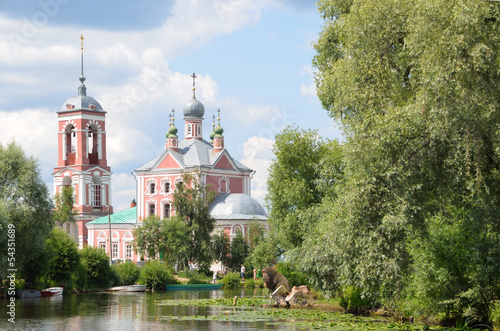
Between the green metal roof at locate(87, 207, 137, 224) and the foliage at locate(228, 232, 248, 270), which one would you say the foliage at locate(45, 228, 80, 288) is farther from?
the green metal roof at locate(87, 207, 137, 224)

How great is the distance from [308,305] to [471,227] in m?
11.9

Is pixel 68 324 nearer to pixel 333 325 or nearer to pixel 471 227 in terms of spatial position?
pixel 333 325

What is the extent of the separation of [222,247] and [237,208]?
7.04m

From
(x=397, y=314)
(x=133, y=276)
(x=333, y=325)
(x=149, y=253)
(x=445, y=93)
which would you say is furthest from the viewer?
(x=149, y=253)

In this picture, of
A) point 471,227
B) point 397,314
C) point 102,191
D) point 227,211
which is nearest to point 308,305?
point 397,314

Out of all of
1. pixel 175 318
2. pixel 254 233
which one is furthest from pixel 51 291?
pixel 254 233

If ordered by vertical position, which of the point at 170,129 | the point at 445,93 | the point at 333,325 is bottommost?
the point at 333,325

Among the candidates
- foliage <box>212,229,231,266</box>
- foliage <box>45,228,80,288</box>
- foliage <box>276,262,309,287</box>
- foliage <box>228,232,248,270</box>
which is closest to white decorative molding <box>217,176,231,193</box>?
foliage <box>212,229,231,266</box>

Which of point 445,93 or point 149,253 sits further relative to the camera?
point 149,253

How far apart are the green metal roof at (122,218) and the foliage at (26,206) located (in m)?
35.4

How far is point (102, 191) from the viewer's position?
82.2 m

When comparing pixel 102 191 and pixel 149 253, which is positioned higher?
pixel 102 191

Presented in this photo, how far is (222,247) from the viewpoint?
63.3 meters

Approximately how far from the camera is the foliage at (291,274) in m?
33.5
